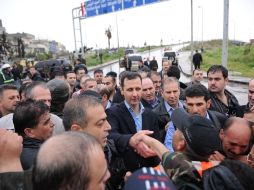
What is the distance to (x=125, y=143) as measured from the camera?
2.60 m

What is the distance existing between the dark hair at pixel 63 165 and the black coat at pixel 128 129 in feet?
4.22

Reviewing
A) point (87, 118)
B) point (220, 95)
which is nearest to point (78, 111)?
point (87, 118)

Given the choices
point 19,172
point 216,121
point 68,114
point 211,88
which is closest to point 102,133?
point 68,114

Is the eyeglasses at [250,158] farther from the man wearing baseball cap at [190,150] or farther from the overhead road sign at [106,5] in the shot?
the overhead road sign at [106,5]

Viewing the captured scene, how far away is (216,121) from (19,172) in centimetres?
224

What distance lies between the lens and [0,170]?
78.4 inches

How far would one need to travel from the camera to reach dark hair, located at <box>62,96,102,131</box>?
2396mm

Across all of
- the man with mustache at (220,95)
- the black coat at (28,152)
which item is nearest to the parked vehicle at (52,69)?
the man with mustache at (220,95)

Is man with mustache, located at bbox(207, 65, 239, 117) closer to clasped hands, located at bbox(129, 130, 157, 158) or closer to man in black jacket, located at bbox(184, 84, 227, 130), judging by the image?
man in black jacket, located at bbox(184, 84, 227, 130)

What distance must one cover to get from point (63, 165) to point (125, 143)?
1323mm

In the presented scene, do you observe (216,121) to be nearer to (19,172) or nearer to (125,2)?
(19,172)

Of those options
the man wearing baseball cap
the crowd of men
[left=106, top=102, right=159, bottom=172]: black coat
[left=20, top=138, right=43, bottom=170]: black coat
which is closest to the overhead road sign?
the crowd of men

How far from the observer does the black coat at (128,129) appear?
2.78m

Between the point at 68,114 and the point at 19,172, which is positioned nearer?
the point at 19,172
